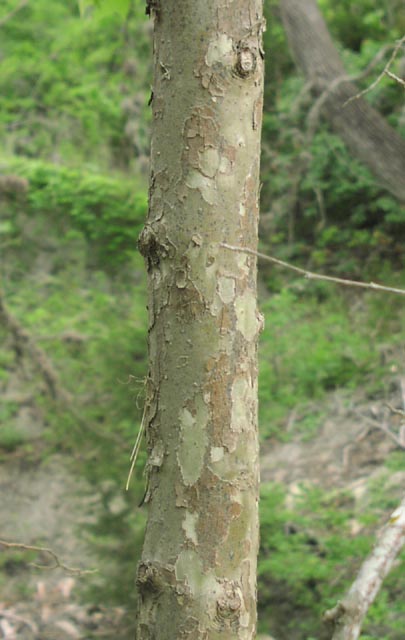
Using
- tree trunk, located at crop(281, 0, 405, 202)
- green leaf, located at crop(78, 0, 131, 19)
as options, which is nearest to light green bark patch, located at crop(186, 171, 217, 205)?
green leaf, located at crop(78, 0, 131, 19)

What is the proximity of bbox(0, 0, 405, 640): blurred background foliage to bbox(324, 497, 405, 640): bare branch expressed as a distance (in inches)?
71.4

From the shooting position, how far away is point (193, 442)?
51.9 inches

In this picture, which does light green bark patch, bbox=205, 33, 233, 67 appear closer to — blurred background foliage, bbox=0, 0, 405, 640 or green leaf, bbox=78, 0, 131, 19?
green leaf, bbox=78, 0, 131, 19

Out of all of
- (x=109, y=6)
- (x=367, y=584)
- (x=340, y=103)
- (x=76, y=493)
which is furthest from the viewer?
(x=340, y=103)

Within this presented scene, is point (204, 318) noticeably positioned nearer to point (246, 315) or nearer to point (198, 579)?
point (246, 315)

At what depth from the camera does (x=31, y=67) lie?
36.6 ft

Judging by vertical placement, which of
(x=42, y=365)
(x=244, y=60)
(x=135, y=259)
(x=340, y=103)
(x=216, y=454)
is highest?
(x=340, y=103)

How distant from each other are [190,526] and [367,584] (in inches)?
17.0

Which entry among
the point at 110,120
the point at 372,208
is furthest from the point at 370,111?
the point at 110,120

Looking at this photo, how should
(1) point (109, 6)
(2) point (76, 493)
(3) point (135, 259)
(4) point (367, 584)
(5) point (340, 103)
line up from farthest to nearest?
(5) point (340, 103) → (3) point (135, 259) → (2) point (76, 493) → (1) point (109, 6) → (4) point (367, 584)

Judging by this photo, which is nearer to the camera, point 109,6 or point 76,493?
point 109,6

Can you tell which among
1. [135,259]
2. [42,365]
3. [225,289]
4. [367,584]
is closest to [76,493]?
[42,365]

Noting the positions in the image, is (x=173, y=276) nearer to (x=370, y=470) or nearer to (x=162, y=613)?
(x=162, y=613)

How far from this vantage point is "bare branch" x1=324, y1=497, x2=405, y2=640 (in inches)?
56.5
